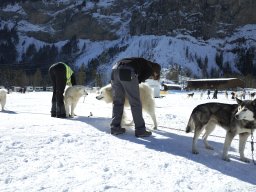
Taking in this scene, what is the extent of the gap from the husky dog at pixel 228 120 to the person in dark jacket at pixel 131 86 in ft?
3.34

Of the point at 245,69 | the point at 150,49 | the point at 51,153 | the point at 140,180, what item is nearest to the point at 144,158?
the point at 140,180

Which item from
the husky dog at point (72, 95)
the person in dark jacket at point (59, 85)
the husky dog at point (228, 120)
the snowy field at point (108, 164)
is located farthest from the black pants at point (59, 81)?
the husky dog at point (228, 120)

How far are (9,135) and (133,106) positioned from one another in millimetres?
2372

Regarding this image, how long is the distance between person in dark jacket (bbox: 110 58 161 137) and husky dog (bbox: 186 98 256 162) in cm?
102

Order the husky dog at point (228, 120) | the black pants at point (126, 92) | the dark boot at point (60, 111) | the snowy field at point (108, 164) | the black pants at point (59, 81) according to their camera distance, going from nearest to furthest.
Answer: the snowy field at point (108, 164) < the husky dog at point (228, 120) < the black pants at point (126, 92) < the dark boot at point (60, 111) < the black pants at point (59, 81)

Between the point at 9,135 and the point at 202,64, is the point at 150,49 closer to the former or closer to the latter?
the point at 202,64

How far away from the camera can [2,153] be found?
200 inches

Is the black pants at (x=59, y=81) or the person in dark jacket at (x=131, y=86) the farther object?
the black pants at (x=59, y=81)

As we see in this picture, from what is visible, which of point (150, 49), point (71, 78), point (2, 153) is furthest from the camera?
point (150, 49)

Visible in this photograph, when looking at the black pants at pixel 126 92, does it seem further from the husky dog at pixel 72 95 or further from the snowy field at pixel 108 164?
the husky dog at pixel 72 95

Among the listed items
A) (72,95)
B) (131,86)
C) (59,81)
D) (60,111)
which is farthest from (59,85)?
(131,86)

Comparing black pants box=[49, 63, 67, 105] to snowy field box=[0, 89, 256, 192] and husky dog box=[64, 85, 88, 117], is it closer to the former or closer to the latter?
husky dog box=[64, 85, 88, 117]

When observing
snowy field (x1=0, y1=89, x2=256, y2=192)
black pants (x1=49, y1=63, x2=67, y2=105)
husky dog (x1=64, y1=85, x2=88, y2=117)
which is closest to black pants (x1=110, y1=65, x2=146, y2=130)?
snowy field (x1=0, y1=89, x2=256, y2=192)

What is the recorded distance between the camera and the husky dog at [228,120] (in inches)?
225
